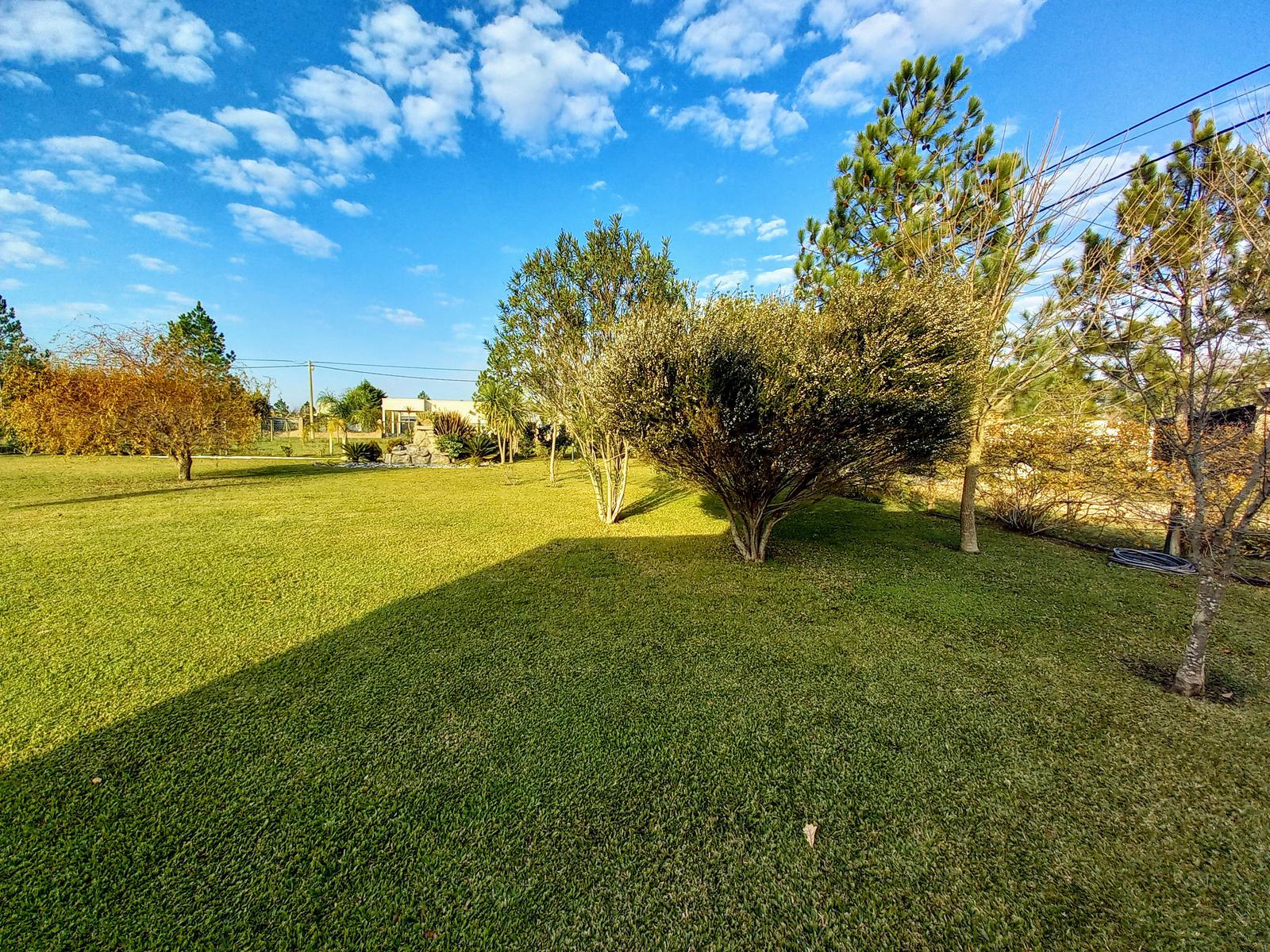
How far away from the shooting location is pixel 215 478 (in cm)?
1362

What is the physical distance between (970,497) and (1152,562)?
250 centimetres

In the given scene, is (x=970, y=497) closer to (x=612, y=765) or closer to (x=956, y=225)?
(x=956, y=225)

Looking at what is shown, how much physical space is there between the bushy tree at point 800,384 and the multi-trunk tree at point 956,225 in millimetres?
582

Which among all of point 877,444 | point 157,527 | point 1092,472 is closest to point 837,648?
point 877,444

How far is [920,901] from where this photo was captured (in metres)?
1.81

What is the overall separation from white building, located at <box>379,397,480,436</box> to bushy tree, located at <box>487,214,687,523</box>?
26240 mm

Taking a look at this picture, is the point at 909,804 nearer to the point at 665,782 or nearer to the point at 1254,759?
the point at 665,782

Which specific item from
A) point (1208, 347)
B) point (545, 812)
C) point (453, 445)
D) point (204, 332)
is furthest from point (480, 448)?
point (204, 332)

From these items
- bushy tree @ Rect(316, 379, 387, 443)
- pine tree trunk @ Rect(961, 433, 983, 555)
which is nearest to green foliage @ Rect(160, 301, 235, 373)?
bushy tree @ Rect(316, 379, 387, 443)

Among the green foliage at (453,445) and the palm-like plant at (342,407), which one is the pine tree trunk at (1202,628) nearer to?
the green foliage at (453,445)

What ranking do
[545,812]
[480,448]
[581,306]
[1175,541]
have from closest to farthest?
1. [545,812]
2. [1175,541]
3. [581,306]
4. [480,448]

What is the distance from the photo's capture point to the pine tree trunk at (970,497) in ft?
22.9

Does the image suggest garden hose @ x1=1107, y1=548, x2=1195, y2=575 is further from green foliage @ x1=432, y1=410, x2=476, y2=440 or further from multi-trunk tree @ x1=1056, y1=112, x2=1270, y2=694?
green foliage @ x1=432, y1=410, x2=476, y2=440

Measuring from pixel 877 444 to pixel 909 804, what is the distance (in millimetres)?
3945
